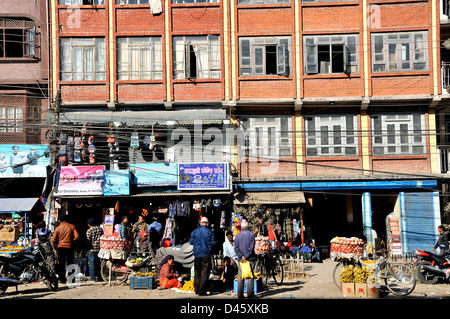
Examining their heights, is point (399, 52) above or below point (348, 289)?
above

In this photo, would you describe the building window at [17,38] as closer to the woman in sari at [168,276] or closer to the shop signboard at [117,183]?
the shop signboard at [117,183]

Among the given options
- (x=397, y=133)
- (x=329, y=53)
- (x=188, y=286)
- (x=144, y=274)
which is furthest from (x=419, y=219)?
(x=144, y=274)

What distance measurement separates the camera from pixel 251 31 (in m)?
23.1

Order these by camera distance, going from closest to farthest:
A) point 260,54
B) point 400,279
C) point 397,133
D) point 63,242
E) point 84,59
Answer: point 400,279 → point 63,242 → point 397,133 → point 260,54 → point 84,59

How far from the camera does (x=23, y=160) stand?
22.3 metres

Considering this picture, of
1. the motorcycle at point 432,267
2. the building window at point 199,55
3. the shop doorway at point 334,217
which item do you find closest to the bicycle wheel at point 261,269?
the motorcycle at point 432,267

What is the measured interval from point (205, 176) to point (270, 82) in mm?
5116

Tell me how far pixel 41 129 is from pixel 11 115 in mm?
1412

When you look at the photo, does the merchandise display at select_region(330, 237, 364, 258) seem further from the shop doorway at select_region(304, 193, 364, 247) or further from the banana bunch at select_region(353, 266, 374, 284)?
the shop doorway at select_region(304, 193, 364, 247)

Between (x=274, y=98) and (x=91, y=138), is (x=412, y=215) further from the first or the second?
(x=91, y=138)

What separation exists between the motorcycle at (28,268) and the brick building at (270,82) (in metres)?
9.72

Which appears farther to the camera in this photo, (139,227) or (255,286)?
(139,227)

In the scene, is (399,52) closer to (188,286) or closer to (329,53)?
(329,53)

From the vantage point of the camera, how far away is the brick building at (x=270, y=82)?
894 inches
